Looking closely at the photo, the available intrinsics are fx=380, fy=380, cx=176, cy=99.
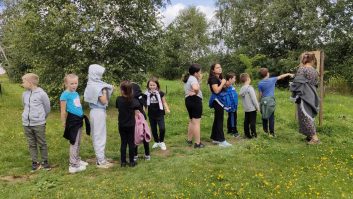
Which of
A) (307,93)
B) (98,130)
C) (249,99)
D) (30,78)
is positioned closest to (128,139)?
(98,130)

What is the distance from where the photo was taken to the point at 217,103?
373 inches

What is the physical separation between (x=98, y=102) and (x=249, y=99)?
428cm

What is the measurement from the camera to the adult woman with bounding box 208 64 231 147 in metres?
9.29

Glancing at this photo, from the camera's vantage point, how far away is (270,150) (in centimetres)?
861

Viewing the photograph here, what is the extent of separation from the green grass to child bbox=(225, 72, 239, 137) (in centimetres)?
47

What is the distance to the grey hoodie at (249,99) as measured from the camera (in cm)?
1023

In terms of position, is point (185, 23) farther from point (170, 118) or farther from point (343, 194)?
point (343, 194)

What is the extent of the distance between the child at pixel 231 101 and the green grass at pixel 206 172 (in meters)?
0.47

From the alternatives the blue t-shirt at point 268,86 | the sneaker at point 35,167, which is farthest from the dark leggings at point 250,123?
the sneaker at point 35,167

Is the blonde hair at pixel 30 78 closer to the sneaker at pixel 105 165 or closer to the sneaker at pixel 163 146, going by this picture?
the sneaker at pixel 105 165

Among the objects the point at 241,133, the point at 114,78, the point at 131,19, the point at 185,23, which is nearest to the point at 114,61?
the point at 114,78

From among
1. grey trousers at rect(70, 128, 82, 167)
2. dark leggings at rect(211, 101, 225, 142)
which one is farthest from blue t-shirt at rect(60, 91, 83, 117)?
dark leggings at rect(211, 101, 225, 142)

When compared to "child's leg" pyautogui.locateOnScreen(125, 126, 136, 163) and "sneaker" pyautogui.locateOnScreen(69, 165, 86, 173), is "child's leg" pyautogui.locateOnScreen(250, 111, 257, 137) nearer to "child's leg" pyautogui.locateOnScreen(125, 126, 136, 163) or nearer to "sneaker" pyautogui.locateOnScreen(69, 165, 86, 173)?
"child's leg" pyautogui.locateOnScreen(125, 126, 136, 163)

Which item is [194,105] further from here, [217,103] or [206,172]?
[206,172]
